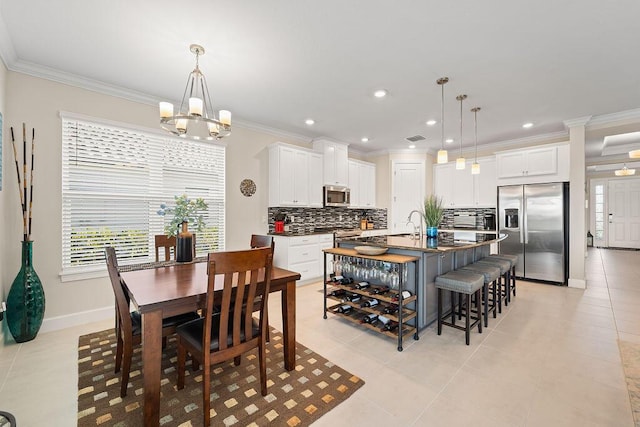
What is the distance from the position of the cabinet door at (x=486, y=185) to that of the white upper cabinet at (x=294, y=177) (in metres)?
3.25

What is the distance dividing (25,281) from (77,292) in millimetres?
532

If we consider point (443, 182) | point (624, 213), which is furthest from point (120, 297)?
point (624, 213)

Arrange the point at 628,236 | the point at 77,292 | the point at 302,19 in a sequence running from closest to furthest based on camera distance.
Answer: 1. the point at 302,19
2. the point at 77,292
3. the point at 628,236

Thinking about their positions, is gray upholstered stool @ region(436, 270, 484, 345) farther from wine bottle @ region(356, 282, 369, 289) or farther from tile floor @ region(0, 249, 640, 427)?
wine bottle @ region(356, 282, 369, 289)

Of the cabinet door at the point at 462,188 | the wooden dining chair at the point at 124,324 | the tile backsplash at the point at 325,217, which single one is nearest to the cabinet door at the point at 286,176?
the tile backsplash at the point at 325,217

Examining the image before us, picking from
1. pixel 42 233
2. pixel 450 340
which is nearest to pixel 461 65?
pixel 450 340

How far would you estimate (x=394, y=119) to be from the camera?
4.35m

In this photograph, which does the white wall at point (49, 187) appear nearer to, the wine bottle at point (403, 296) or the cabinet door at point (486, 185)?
the wine bottle at point (403, 296)

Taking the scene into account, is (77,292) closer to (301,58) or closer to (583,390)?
(301,58)

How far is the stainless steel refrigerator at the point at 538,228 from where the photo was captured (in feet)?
14.9

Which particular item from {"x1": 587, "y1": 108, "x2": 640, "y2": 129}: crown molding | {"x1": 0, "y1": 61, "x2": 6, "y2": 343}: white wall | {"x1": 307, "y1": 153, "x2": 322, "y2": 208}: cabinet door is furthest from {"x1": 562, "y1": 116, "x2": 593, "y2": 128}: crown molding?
{"x1": 0, "y1": 61, "x2": 6, "y2": 343}: white wall

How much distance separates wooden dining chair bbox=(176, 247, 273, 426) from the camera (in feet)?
5.26

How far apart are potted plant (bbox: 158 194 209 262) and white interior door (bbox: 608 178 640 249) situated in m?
12.1

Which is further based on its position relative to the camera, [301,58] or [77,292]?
[77,292]
